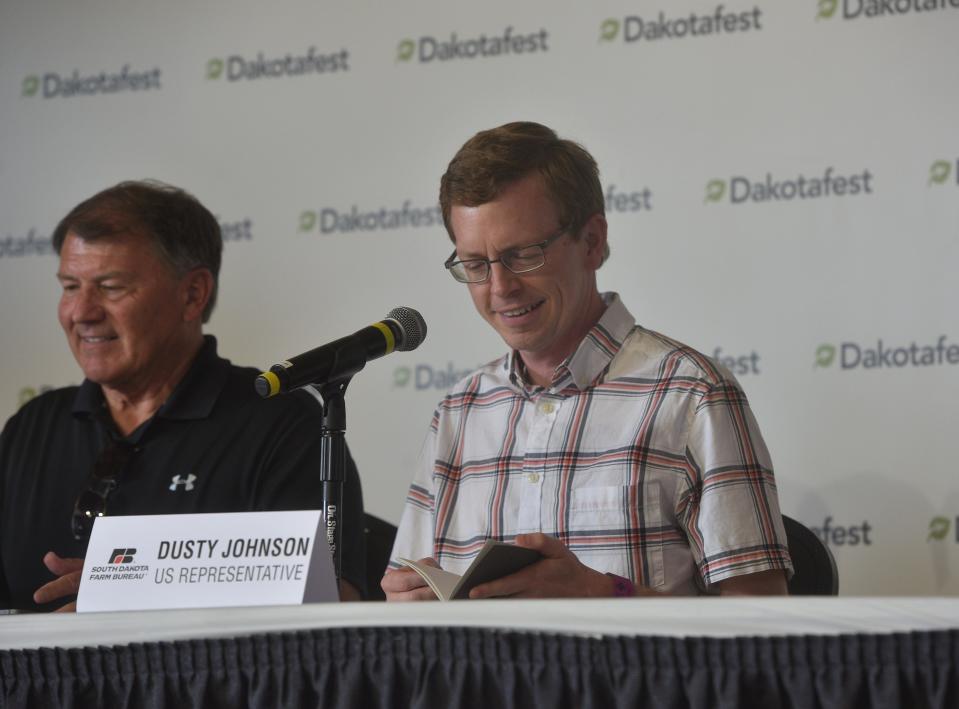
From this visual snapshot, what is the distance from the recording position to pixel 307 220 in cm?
354

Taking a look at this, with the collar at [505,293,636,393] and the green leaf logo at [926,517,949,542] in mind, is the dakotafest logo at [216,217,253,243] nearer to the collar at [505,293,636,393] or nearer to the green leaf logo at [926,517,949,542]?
the collar at [505,293,636,393]

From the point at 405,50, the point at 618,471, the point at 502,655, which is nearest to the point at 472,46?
the point at 405,50

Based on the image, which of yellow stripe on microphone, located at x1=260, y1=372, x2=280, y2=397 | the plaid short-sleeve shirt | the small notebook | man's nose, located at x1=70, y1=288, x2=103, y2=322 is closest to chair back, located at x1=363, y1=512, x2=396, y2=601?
the plaid short-sleeve shirt

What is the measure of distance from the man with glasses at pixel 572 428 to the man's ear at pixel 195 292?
746 millimetres

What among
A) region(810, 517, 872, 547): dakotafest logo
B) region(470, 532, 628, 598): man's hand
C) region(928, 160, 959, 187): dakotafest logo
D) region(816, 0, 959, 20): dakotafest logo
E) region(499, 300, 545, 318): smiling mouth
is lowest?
region(810, 517, 872, 547): dakotafest logo

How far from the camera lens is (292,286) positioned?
3.53 m

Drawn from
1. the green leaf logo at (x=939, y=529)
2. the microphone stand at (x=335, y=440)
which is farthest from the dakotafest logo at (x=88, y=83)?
the green leaf logo at (x=939, y=529)

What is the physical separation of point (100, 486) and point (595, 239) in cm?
119

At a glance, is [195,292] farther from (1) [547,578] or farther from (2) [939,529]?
(2) [939,529]

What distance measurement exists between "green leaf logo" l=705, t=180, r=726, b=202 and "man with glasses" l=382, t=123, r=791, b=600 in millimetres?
1000

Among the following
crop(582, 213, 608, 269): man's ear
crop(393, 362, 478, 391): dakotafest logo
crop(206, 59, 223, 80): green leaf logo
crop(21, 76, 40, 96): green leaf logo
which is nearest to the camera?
crop(582, 213, 608, 269): man's ear

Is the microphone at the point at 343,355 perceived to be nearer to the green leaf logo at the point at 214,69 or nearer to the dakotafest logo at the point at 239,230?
the dakotafest logo at the point at 239,230

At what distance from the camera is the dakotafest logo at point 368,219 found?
344 cm

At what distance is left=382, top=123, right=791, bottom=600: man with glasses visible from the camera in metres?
1.96
